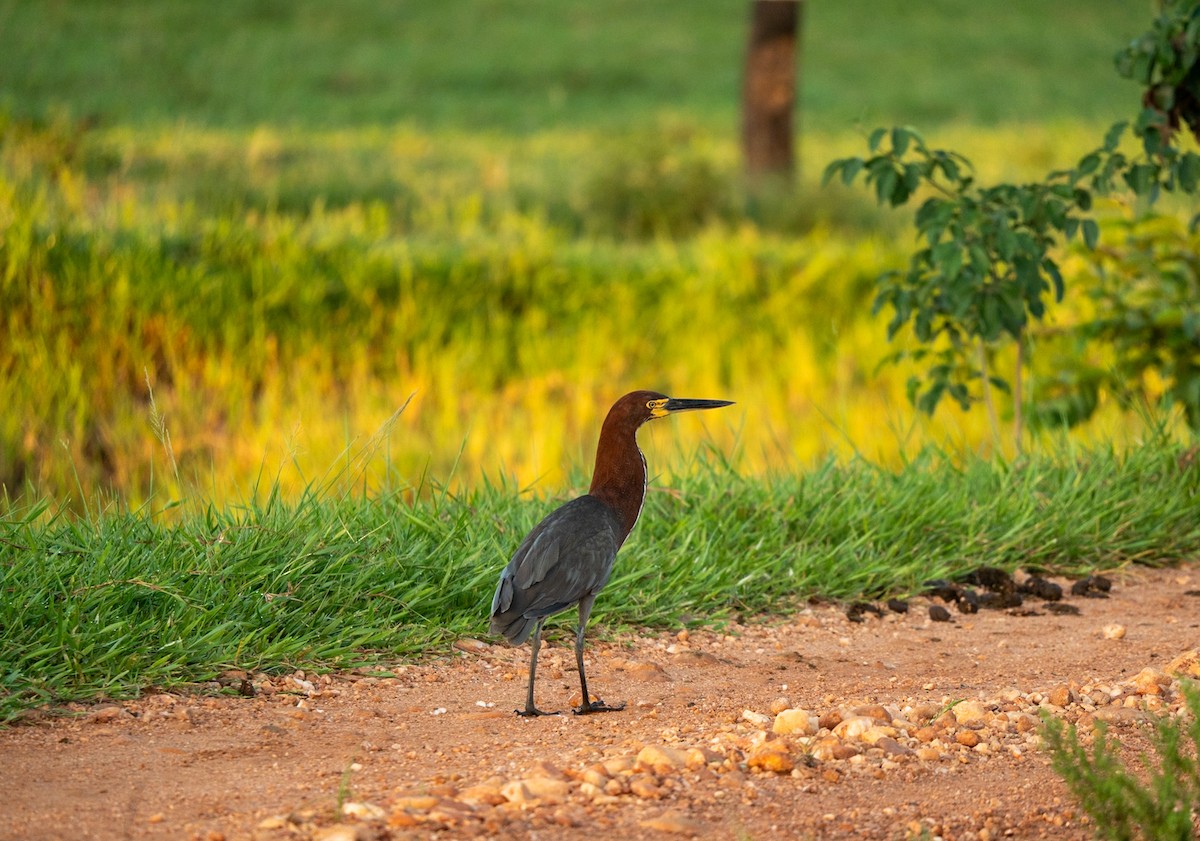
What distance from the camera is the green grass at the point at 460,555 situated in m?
3.78

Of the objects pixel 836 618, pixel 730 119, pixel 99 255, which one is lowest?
pixel 836 618

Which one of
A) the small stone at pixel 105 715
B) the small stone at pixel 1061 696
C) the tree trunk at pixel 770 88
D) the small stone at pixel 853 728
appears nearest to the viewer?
the small stone at pixel 853 728

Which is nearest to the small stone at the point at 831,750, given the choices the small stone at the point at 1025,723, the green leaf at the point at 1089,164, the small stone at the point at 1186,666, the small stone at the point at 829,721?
the small stone at the point at 829,721

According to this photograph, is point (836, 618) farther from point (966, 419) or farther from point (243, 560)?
point (966, 419)

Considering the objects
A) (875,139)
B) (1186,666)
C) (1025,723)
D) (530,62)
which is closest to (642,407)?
(1025,723)

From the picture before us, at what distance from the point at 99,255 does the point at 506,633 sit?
501cm

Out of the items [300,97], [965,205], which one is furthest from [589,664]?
[300,97]

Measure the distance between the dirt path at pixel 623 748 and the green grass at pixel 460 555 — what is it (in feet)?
0.54

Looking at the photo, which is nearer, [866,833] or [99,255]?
[866,833]

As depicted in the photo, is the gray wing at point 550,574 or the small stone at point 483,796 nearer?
the small stone at point 483,796

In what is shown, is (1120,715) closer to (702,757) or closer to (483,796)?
(702,757)

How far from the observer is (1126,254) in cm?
632

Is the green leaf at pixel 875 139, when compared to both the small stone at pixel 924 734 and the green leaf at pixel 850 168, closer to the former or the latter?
the green leaf at pixel 850 168

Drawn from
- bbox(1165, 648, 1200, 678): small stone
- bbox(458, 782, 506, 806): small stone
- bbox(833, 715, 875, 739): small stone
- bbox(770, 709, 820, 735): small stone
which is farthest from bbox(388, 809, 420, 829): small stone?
bbox(1165, 648, 1200, 678): small stone
